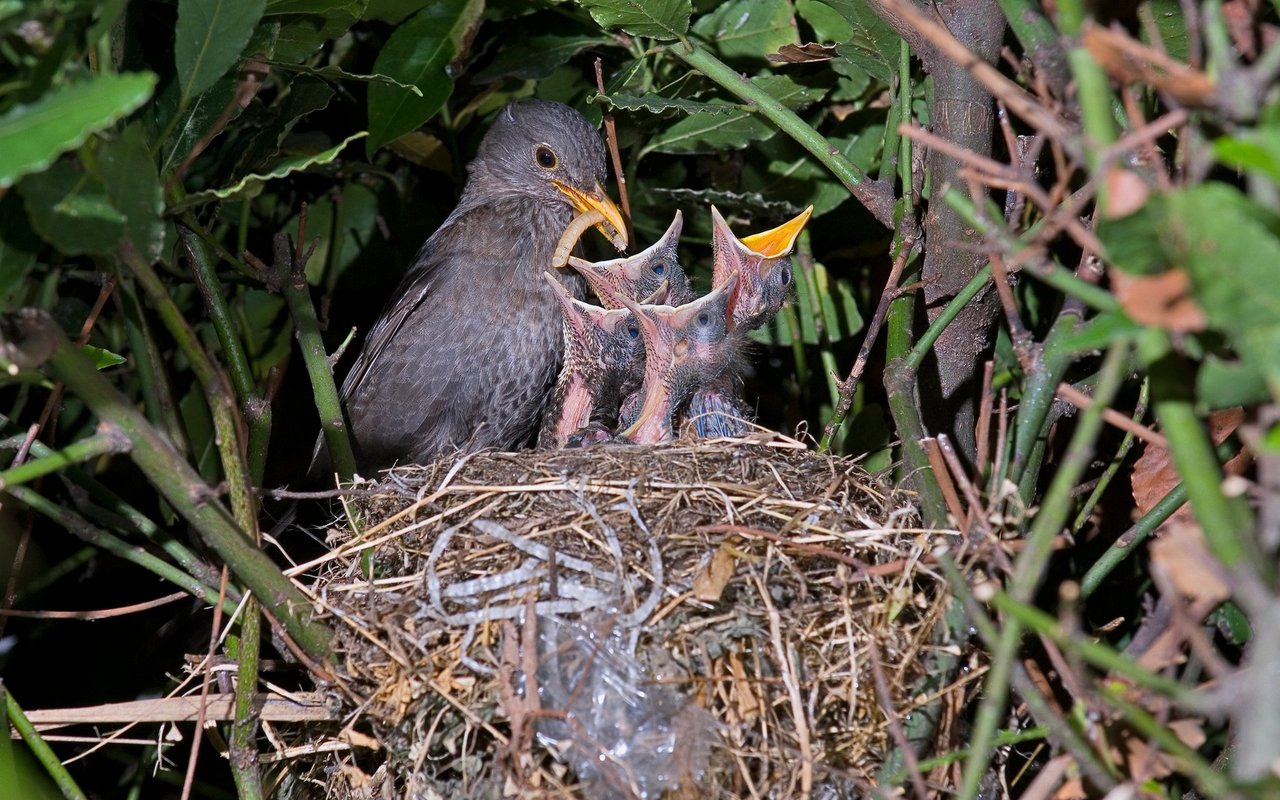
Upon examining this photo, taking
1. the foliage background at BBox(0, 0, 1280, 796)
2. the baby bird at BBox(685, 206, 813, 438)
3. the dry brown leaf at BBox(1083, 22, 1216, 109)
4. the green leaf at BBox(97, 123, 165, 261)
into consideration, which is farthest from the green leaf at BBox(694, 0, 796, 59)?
the dry brown leaf at BBox(1083, 22, 1216, 109)

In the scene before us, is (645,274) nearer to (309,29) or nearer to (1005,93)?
(309,29)

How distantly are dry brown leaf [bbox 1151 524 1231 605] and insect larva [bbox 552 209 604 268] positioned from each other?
2202 mm

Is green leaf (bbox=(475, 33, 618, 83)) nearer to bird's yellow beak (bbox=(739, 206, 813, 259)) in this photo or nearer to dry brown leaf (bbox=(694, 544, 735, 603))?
bird's yellow beak (bbox=(739, 206, 813, 259))

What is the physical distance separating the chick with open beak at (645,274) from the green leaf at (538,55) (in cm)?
41

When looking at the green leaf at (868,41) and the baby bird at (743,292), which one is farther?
the baby bird at (743,292)

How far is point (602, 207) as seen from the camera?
315 cm

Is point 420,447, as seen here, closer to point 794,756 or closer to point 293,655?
point 293,655

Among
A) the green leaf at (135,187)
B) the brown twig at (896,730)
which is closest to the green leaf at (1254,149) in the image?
the brown twig at (896,730)

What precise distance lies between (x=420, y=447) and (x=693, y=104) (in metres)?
1.15

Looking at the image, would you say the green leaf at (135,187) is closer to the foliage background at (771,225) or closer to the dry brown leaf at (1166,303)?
the foliage background at (771,225)

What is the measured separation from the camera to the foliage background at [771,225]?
40.8 inches

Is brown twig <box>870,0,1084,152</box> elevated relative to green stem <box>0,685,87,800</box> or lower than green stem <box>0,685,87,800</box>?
elevated

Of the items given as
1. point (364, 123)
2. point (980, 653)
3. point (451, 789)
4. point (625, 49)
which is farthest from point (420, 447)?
point (980, 653)

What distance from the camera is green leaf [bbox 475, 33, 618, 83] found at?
2744 millimetres
